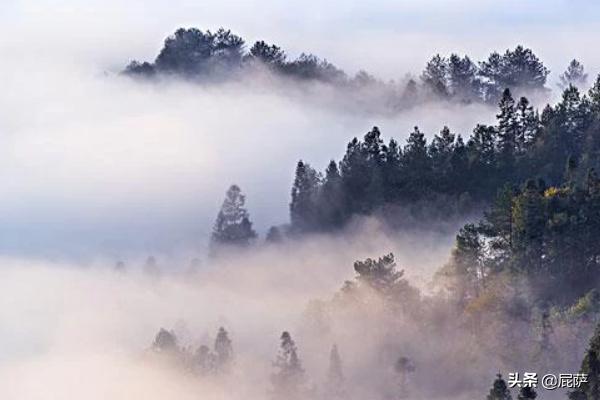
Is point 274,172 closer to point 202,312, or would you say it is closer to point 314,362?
point 202,312

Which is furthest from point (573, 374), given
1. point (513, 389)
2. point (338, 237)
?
point (338, 237)

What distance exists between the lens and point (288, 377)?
84.5m

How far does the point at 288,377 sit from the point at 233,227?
37.7 m

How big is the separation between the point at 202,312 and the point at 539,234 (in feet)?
116

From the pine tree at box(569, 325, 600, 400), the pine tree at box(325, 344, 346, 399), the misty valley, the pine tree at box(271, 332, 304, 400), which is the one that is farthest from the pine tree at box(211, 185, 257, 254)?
the pine tree at box(569, 325, 600, 400)

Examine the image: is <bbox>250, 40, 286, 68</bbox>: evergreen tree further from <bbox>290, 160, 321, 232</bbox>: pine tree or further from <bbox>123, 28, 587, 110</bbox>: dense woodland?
<bbox>290, 160, 321, 232</bbox>: pine tree

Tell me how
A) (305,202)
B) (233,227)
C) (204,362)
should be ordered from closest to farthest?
1. (204,362)
2. (305,202)
3. (233,227)

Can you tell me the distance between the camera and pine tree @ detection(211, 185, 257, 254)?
120m

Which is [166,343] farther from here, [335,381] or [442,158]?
[442,158]

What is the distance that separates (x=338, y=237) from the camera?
106625 millimetres

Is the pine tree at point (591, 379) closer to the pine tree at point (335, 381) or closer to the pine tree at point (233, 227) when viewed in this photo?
the pine tree at point (335, 381)

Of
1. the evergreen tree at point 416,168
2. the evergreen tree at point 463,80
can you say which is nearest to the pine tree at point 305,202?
the evergreen tree at point 416,168

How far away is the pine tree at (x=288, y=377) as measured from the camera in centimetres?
8419

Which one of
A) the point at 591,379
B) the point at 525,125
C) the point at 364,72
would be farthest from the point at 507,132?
the point at 364,72
